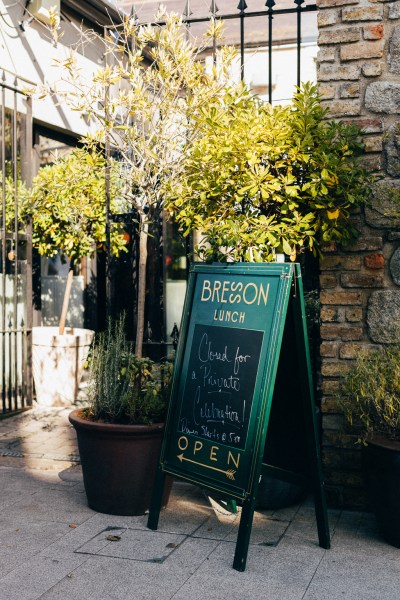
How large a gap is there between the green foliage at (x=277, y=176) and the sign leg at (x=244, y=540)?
1.45 meters

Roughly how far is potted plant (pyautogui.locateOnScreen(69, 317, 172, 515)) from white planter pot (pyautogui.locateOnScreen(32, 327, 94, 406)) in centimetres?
282

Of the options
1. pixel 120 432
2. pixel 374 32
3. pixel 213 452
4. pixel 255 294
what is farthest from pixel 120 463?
pixel 374 32

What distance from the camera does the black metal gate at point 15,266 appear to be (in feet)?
22.0

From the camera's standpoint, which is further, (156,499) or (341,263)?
(341,263)

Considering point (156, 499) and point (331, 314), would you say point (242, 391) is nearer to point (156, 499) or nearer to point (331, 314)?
point (156, 499)

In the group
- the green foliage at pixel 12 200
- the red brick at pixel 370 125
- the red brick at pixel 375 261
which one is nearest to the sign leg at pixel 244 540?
the red brick at pixel 375 261

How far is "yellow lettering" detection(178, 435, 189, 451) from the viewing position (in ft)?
13.0

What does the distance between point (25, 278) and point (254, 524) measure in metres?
3.85

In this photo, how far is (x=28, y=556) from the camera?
3637 millimetres

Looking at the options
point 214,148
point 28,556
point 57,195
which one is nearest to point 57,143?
point 57,195

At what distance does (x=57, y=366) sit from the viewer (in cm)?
725

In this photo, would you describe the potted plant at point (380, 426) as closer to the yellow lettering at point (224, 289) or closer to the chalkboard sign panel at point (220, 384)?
the chalkboard sign panel at point (220, 384)

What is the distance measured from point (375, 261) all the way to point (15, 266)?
3.71 metres

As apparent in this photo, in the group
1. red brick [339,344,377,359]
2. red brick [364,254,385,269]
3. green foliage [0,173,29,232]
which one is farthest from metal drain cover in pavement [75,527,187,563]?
green foliage [0,173,29,232]
